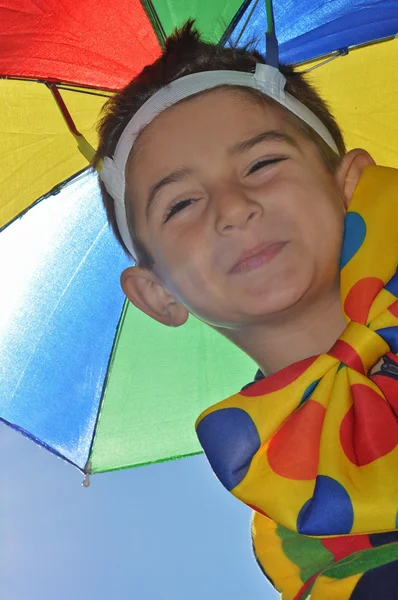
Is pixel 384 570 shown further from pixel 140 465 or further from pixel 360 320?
pixel 140 465

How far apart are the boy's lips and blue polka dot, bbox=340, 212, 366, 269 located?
14 centimetres

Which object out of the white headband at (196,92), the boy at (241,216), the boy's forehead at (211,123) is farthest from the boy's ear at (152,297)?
the boy's forehead at (211,123)

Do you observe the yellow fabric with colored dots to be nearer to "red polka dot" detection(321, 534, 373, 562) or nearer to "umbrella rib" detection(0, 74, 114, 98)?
"red polka dot" detection(321, 534, 373, 562)

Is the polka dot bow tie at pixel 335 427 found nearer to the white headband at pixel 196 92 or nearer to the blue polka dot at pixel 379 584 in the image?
the blue polka dot at pixel 379 584

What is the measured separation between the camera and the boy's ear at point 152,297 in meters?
2.19

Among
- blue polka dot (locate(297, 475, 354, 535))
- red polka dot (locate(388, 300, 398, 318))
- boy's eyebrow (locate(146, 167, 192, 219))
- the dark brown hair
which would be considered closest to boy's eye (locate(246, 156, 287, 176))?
boy's eyebrow (locate(146, 167, 192, 219))

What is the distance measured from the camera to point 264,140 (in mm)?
1961

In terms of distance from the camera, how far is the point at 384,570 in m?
1.35

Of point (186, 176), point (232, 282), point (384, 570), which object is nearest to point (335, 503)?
point (384, 570)

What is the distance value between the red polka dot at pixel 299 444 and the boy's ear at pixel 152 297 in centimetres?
65

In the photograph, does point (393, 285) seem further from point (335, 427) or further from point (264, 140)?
point (264, 140)

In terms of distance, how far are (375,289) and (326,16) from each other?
898 millimetres

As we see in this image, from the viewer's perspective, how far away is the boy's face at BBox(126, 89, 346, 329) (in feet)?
5.92

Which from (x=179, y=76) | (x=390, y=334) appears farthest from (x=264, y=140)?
(x=390, y=334)
